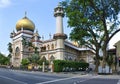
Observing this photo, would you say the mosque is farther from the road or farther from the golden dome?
the road

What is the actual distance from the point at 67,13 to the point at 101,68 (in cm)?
1162

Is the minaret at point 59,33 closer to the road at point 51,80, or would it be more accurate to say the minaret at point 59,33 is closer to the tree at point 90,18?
the tree at point 90,18

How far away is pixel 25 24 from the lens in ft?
317

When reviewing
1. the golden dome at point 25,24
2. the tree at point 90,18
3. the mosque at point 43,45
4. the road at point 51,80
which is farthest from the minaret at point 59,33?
the road at point 51,80

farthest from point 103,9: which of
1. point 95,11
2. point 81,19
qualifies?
point 81,19

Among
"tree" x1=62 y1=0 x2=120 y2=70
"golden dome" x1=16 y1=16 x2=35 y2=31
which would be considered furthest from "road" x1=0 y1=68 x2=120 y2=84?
"golden dome" x1=16 y1=16 x2=35 y2=31

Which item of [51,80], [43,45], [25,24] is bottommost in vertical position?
[51,80]

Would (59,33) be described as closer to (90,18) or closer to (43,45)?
(43,45)

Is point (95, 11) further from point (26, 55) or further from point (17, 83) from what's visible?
point (26, 55)

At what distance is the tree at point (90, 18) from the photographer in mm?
40156

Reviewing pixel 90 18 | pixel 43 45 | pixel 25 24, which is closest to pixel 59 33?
pixel 43 45

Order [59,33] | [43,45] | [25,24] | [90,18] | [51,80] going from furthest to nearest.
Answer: [25,24] < [43,45] < [59,33] < [90,18] < [51,80]

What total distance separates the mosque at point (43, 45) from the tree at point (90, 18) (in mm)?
30876

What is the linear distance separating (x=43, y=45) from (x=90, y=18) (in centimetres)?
5173
